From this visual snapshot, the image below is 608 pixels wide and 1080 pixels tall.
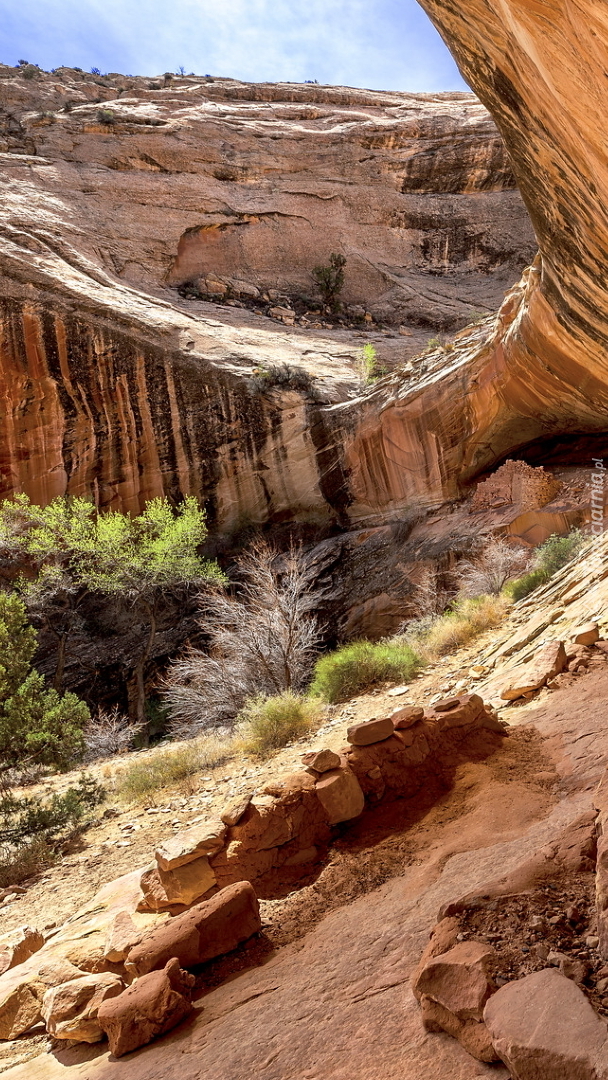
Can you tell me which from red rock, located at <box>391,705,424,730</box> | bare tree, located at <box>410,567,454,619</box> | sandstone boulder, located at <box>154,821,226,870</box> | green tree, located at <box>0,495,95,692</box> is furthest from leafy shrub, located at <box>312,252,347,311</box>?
sandstone boulder, located at <box>154,821,226,870</box>

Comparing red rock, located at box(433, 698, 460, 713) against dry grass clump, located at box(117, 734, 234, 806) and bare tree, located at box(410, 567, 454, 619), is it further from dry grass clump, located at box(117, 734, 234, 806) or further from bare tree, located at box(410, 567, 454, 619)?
bare tree, located at box(410, 567, 454, 619)

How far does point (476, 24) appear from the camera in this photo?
441 cm

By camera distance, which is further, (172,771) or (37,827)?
(172,771)

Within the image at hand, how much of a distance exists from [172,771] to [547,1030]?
650cm

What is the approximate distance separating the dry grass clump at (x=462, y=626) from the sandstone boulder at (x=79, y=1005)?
6650mm

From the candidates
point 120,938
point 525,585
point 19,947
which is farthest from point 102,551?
point 120,938

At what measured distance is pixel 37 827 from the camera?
23.2 feet

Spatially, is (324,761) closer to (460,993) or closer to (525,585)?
(460,993)

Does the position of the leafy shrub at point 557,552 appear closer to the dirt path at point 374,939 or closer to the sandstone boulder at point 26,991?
the dirt path at point 374,939

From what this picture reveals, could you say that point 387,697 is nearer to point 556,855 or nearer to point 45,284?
point 556,855

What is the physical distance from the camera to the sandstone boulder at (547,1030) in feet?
4.70

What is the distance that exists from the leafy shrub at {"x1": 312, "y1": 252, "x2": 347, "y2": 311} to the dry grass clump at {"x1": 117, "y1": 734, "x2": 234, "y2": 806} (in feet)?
69.4

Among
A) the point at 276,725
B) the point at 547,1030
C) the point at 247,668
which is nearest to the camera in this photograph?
the point at 547,1030

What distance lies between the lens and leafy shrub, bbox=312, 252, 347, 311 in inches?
988
